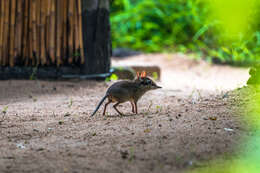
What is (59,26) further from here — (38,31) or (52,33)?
(38,31)

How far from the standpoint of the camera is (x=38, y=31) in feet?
20.8

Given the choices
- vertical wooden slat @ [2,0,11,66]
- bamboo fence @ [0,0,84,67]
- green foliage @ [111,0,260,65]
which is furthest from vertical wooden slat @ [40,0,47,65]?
green foliage @ [111,0,260,65]

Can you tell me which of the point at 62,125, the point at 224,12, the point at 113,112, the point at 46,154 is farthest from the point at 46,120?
the point at 224,12

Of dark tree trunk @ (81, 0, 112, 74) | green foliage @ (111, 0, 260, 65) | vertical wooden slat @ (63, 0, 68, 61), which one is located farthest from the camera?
green foliage @ (111, 0, 260, 65)

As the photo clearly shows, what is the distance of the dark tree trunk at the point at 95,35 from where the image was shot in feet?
21.4

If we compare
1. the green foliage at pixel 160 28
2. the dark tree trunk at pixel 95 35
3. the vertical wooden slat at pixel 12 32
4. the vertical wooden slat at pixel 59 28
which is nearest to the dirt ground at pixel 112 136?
the vertical wooden slat at pixel 12 32

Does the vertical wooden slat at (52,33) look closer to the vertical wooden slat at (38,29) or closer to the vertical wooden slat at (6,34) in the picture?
the vertical wooden slat at (38,29)

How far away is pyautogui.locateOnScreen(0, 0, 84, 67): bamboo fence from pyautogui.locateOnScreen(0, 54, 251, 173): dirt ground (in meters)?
1.24

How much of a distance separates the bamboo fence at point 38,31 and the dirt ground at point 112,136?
1236 mm

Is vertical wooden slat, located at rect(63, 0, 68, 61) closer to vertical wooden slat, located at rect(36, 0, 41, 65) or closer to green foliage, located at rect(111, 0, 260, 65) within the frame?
vertical wooden slat, located at rect(36, 0, 41, 65)

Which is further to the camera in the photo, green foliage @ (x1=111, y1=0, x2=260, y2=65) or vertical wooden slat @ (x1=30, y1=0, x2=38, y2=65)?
green foliage @ (x1=111, y1=0, x2=260, y2=65)

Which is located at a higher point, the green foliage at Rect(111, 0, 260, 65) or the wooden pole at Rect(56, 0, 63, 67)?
the green foliage at Rect(111, 0, 260, 65)

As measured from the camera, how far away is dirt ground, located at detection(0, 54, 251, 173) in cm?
237

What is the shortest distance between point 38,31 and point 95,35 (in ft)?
3.38
